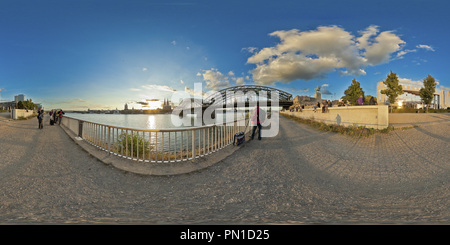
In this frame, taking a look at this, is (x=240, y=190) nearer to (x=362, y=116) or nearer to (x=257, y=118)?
(x=257, y=118)

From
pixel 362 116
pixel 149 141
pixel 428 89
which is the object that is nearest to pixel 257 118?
pixel 149 141

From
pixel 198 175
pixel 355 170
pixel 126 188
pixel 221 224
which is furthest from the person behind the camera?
pixel 355 170

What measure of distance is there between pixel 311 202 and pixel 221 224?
196cm

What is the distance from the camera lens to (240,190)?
427 centimetres

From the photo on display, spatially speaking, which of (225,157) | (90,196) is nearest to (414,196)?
(225,157)

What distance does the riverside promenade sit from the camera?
Result: 10.5 feet

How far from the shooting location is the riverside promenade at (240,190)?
3.21 metres

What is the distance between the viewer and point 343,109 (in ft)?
45.4

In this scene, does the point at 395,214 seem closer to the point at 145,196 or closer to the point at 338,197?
the point at 338,197

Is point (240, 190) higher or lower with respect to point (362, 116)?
lower

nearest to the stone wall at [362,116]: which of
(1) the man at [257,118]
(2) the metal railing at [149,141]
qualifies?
(1) the man at [257,118]

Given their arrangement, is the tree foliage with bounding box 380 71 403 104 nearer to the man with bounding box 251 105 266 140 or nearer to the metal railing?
the man with bounding box 251 105 266 140

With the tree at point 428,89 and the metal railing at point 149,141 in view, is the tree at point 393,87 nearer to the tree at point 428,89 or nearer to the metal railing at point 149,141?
the tree at point 428,89

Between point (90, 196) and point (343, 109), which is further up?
point (343, 109)
